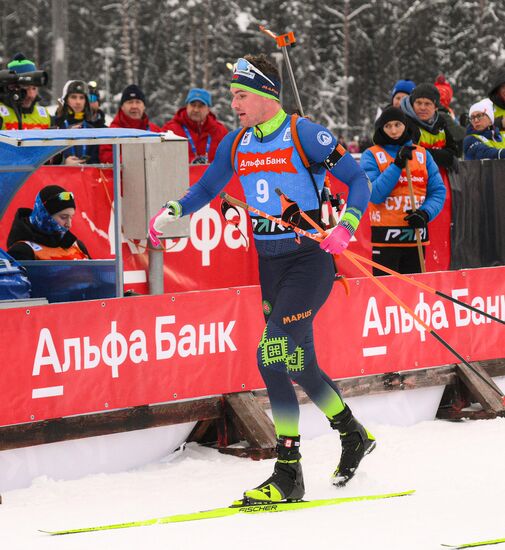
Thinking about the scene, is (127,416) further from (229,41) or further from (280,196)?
(229,41)

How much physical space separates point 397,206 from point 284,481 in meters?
3.97

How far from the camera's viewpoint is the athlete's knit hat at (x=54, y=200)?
7.35 m

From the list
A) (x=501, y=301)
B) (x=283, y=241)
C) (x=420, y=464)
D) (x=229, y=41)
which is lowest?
(x=420, y=464)

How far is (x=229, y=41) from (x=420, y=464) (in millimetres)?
58456

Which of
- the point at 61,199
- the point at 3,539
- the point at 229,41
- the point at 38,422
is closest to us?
the point at 3,539

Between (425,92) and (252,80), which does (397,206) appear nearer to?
(425,92)

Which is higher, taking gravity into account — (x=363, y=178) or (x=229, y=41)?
(x=229, y=41)

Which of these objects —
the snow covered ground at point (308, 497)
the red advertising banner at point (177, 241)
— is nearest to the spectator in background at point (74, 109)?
the red advertising banner at point (177, 241)

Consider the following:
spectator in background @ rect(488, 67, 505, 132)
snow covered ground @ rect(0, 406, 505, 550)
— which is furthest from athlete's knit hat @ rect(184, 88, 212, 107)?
snow covered ground @ rect(0, 406, 505, 550)

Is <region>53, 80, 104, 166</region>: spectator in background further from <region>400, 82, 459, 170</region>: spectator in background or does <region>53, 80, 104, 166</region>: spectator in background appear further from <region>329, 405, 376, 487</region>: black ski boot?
<region>329, 405, 376, 487</region>: black ski boot

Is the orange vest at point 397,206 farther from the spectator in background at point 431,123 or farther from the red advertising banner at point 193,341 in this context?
the red advertising banner at point 193,341

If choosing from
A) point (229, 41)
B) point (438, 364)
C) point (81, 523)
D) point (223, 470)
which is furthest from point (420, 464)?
point (229, 41)

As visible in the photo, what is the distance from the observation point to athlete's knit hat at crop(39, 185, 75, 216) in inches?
289

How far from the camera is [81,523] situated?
17.6 feet
